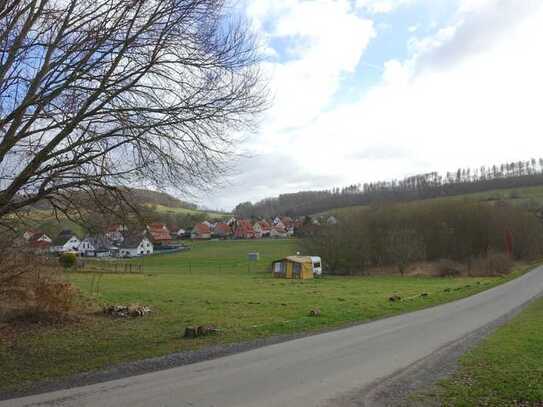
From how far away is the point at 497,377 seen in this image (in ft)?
23.0

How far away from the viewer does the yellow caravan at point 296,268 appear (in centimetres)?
4562

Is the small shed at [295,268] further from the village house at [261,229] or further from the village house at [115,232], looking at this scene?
the village house at [261,229]

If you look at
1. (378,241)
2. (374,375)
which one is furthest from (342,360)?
(378,241)

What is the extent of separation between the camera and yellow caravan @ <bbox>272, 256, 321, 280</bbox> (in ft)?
150

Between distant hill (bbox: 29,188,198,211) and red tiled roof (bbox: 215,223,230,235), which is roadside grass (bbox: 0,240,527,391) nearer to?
distant hill (bbox: 29,188,198,211)

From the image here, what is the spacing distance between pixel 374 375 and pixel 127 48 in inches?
289

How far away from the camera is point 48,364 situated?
8156 mm

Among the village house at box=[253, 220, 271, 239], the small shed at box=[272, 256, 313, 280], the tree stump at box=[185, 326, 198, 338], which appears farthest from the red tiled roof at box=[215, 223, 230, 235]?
the tree stump at box=[185, 326, 198, 338]

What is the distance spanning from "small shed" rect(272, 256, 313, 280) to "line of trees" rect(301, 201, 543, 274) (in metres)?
6.89

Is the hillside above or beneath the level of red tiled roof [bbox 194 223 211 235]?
above

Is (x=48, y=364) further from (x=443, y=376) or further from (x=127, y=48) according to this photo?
(x=443, y=376)

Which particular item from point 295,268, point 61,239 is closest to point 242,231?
point 295,268

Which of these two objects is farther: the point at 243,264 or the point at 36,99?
the point at 243,264

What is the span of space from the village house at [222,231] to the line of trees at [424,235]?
206 ft
